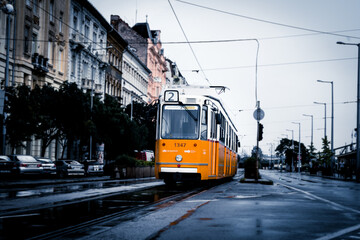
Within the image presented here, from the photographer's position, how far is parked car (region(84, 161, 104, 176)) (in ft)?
137

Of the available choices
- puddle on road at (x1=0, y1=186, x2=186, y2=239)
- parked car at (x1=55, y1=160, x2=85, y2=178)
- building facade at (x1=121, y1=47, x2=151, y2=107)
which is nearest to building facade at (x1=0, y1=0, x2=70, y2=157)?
parked car at (x1=55, y1=160, x2=85, y2=178)

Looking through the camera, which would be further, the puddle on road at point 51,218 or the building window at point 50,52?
the building window at point 50,52

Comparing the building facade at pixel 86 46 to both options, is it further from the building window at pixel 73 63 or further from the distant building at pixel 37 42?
the distant building at pixel 37 42

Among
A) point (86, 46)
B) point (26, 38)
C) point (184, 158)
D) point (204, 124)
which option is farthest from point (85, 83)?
point (184, 158)

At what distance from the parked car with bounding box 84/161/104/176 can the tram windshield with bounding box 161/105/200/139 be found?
21650 millimetres

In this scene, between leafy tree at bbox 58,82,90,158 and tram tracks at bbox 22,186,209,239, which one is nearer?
tram tracks at bbox 22,186,209,239

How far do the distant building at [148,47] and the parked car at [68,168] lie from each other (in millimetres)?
37720

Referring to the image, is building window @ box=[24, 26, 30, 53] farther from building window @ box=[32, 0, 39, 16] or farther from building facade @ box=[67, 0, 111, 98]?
building facade @ box=[67, 0, 111, 98]

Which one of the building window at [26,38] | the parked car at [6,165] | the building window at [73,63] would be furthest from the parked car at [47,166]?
the building window at [73,63]

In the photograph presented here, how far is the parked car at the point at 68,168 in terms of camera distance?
1548 inches

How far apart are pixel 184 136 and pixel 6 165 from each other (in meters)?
13.7

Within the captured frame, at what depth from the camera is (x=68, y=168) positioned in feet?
131

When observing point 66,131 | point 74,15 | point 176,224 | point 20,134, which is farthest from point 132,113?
point 176,224

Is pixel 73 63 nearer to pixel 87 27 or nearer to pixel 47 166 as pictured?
pixel 87 27
